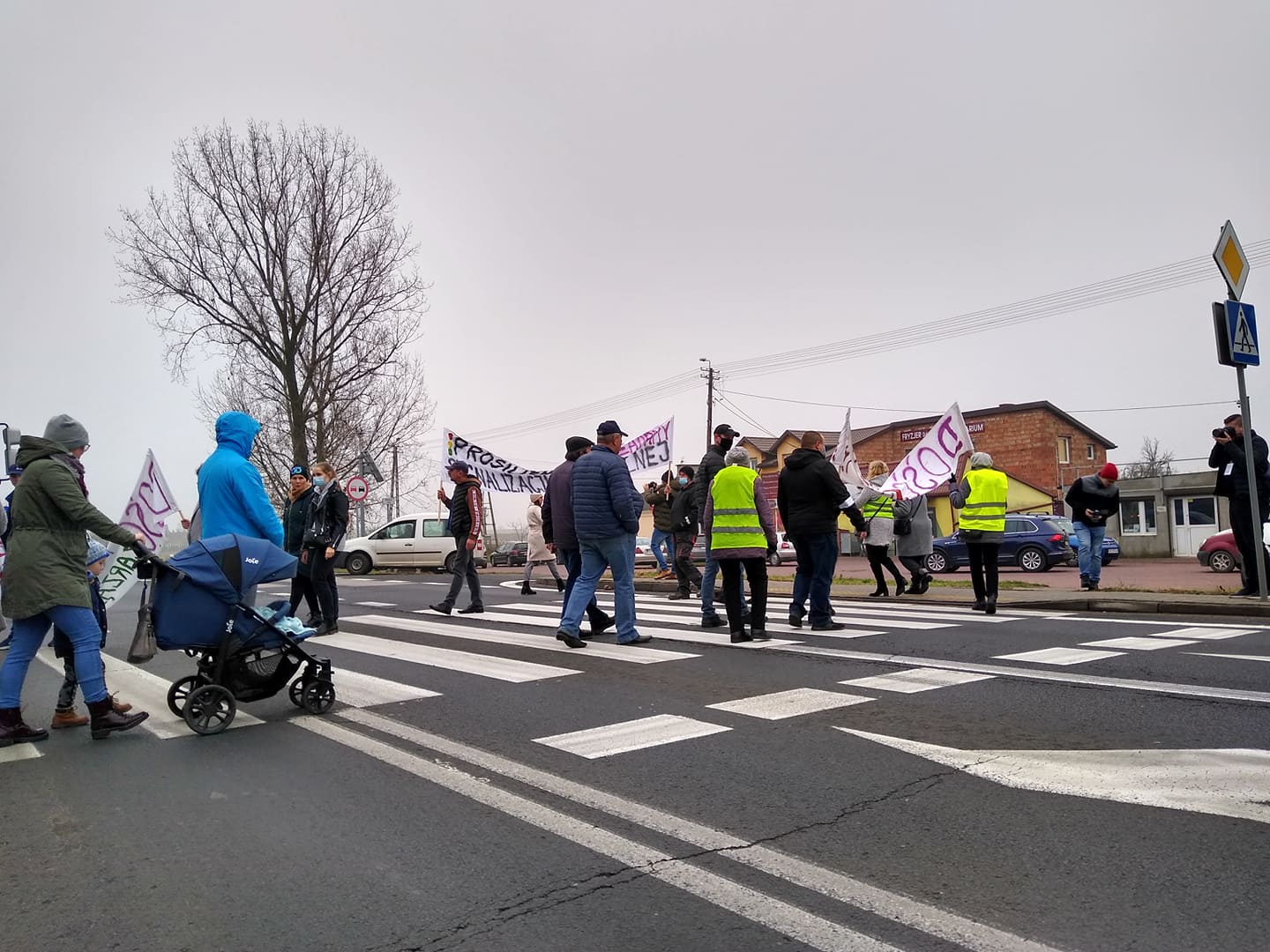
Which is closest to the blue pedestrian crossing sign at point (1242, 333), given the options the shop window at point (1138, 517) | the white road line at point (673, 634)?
the white road line at point (673, 634)

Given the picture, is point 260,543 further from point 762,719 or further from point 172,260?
point 172,260

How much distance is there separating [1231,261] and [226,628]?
431 inches

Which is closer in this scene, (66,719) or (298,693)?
(66,719)

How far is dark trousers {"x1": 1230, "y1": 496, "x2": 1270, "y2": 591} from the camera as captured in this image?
35.1 ft

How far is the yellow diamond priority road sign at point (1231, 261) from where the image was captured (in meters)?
10.6

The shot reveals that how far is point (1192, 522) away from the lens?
38438 millimetres

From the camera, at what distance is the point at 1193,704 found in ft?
17.6

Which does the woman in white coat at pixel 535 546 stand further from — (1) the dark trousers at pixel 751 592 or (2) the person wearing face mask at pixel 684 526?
(1) the dark trousers at pixel 751 592

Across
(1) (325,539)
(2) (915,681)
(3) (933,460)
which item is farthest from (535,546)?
(2) (915,681)

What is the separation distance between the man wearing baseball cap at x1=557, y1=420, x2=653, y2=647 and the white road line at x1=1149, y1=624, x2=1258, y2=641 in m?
4.47

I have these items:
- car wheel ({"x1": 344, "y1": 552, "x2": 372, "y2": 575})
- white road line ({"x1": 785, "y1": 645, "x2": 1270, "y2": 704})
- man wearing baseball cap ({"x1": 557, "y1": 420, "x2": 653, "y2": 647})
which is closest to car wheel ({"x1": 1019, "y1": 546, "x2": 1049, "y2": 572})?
car wheel ({"x1": 344, "y1": 552, "x2": 372, "y2": 575})

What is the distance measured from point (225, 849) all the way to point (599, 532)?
509cm

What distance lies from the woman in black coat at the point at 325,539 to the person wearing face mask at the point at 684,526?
5181 millimetres

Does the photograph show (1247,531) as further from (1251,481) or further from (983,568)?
(983,568)
